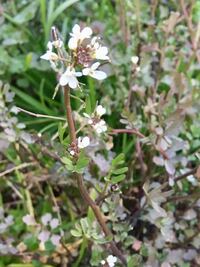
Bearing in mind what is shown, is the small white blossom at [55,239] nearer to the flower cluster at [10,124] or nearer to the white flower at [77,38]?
the flower cluster at [10,124]

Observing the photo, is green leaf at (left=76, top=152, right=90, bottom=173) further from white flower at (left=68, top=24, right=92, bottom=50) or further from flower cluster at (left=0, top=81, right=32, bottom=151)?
flower cluster at (left=0, top=81, right=32, bottom=151)

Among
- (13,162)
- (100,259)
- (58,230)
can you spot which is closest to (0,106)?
(13,162)

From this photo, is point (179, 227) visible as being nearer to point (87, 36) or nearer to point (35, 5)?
point (87, 36)

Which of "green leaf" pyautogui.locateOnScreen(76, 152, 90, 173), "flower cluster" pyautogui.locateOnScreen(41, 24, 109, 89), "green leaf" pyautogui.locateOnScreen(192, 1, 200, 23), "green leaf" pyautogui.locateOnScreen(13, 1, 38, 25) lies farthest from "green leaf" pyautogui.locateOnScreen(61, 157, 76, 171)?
"green leaf" pyautogui.locateOnScreen(192, 1, 200, 23)

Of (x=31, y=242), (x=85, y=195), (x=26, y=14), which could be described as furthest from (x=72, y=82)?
(x=26, y=14)

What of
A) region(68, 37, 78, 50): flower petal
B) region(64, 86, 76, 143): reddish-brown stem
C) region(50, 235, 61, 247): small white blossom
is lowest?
region(50, 235, 61, 247): small white blossom

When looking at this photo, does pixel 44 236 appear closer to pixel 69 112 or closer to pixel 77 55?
pixel 69 112

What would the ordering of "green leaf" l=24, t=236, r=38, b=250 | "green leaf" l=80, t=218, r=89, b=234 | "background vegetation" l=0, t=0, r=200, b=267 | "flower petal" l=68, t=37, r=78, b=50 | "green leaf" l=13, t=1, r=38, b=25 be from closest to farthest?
"flower petal" l=68, t=37, r=78, b=50 < "green leaf" l=80, t=218, r=89, b=234 < "background vegetation" l=0, t=0, r=200, b=267 < "green leaf" l=24, t=236, r=38, b=250 < "green leaf" l=13, t=1, r=38, b=25

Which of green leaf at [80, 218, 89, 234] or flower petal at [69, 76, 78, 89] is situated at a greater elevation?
flower petal at [69, 76, 78, 89]
